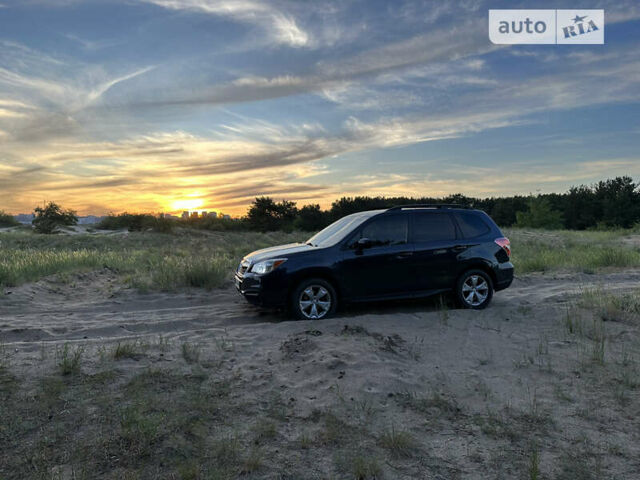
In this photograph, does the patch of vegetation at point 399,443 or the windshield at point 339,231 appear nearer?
the patch of vegetation at point 399,443

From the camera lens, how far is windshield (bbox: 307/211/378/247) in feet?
26.9

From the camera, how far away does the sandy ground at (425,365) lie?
377cm

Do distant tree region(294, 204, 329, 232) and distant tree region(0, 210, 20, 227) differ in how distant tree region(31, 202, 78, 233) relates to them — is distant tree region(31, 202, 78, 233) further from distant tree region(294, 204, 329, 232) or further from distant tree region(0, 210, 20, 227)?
distant tree region(294, 204, 329, 232)

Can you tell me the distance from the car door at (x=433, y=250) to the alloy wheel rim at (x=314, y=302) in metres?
1.72

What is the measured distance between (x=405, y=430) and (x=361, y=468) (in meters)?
0.75

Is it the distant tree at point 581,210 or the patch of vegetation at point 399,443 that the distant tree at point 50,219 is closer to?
the patch of vegetation at point 399,443

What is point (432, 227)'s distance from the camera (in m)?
8.55

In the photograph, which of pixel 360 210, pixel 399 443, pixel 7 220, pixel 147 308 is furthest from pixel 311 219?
pixel 399 443

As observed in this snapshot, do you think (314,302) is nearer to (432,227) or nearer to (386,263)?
(386,263)

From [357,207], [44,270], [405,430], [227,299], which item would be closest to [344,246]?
[227,299]

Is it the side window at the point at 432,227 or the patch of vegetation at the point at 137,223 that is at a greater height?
the patch of vegetation at the point at 137,223

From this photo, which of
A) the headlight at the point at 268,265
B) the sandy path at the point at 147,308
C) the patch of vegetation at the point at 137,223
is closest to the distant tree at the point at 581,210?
the patch of vegetation at the point at 137,223

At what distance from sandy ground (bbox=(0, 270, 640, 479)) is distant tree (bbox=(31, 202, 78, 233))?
39177 millimetres

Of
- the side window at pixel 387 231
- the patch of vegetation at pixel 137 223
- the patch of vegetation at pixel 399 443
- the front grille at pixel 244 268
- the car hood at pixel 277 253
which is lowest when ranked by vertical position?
the patch of vegetation at pixel 399 443
